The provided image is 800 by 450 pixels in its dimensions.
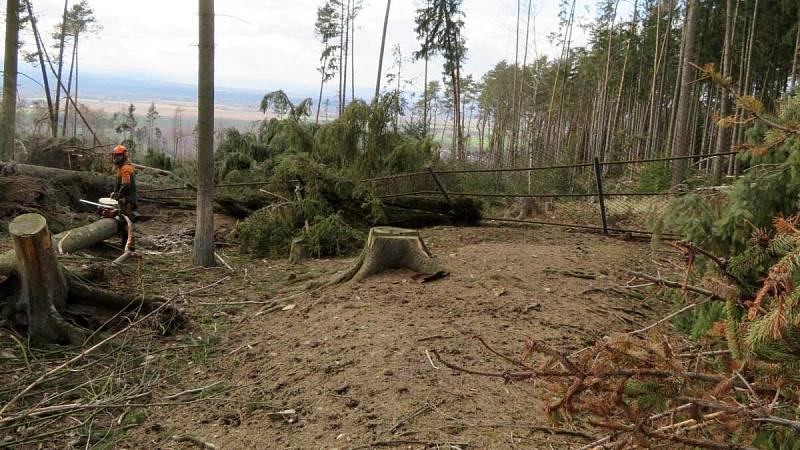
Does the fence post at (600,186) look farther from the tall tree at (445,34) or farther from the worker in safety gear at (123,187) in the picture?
the tall tree at (445,34)

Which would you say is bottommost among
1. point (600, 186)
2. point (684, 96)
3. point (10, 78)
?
point (600, 186)

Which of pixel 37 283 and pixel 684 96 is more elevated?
pixel 684 96

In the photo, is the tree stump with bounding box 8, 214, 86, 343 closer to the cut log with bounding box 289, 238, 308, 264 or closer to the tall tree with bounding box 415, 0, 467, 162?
the cut log with bounding box 289, 238, 308, 264

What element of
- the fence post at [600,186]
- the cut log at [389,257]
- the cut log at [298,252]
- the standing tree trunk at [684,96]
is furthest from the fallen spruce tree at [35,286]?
the standing tree trunk at [684,96]

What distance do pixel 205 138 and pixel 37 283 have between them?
3.17 metres

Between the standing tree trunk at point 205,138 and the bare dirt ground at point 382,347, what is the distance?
42 cm

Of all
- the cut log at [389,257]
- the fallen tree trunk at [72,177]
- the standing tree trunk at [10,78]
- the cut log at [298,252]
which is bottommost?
the cut log at [298,252]

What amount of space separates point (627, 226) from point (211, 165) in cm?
701

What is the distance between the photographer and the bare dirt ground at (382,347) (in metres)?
3.12

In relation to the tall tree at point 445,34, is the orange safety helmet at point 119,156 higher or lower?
lower

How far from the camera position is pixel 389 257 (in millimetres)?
6148

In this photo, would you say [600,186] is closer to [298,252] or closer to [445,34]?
[298,252]

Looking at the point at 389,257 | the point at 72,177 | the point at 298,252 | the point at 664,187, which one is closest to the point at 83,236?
the point at 298,252

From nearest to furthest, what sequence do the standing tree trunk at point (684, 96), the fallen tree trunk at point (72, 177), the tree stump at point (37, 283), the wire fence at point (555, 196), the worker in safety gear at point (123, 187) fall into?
the tree stump at point (37, 283) → the worker in safety gear at point (123, 187) → the wire fence at point (555, 196) → the fallen tree trunk at point (72, 177) → the standing tree trunk at point (684, 96)
